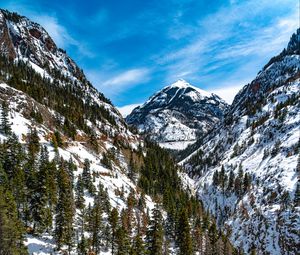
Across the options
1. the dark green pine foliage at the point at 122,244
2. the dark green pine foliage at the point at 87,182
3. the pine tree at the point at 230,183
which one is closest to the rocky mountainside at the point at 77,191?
the dark green pine foliage at the point at 122,244

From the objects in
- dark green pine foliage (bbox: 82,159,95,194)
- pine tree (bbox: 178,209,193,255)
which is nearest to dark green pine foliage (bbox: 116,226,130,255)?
pine tree (bbox: 178,209,193,255)

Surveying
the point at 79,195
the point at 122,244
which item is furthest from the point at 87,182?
the point at 122,244

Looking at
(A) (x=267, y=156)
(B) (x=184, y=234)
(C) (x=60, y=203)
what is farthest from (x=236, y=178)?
(C) (x=60, y=203)

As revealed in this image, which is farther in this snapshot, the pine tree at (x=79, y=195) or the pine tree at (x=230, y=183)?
the pine tree at (x=230, y=183)

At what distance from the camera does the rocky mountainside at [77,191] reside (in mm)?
57125

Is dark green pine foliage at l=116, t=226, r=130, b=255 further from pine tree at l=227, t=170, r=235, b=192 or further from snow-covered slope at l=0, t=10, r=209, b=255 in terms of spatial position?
pine tree at l=227, t=170, r=235, b=192

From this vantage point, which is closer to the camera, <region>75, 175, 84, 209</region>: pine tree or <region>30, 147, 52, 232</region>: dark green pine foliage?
<region>30, 147, 52, 232</region>: dark green pine foliage

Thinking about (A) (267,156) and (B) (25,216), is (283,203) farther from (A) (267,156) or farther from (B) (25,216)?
(B) (25,216)

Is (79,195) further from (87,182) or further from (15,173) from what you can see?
(15,173)

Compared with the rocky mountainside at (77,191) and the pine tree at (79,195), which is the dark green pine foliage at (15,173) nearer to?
the rocky mountainside at (77,191)

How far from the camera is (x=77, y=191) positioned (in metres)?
87.2

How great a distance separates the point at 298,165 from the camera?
478 feet

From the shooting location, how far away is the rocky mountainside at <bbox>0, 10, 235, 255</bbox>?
57.1 meters

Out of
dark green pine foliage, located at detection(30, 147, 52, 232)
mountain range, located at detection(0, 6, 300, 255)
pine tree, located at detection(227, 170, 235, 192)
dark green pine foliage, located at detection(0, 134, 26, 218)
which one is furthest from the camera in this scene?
pine tree, located at detection(227, 170, 235, 192)
